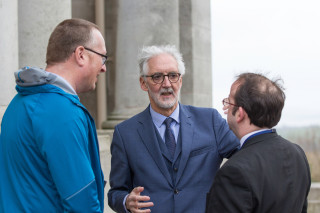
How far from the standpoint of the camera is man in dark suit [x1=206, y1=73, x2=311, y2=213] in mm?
1933

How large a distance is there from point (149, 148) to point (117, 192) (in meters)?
0.32

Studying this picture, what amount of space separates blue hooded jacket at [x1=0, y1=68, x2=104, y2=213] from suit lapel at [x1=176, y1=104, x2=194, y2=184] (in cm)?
89

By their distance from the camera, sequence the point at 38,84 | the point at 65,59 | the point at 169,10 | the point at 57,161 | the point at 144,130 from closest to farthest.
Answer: the point at 57,161 → the point at 38,84 → the point at 65,59 → the point at 144,130 → the point at 169,10

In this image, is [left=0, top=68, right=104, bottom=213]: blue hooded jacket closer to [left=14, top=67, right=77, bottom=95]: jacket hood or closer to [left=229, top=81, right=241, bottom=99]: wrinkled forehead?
[left=14, top=67, right=77, bottom=95]: jacket hood

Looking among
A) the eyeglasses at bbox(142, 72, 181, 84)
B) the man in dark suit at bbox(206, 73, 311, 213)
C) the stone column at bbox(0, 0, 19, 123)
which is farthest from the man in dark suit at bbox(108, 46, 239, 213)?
the stone column at bbox(0, 0, 19, 123)

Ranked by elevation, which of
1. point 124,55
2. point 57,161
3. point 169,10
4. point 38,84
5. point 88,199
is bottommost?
point 88,199

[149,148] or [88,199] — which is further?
[149,148]

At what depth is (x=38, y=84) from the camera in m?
1.97

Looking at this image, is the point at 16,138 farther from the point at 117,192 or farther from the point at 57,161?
the point at 117,192

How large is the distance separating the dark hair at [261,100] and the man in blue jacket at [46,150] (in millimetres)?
697

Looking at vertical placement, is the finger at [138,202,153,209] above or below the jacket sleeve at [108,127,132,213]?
below

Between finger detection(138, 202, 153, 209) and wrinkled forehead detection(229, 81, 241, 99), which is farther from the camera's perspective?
finger detection(138, 202, 153, 209)

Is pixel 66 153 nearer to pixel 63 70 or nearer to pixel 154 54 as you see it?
pixel 63 70

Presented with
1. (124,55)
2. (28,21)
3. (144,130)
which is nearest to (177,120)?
(144,130)
